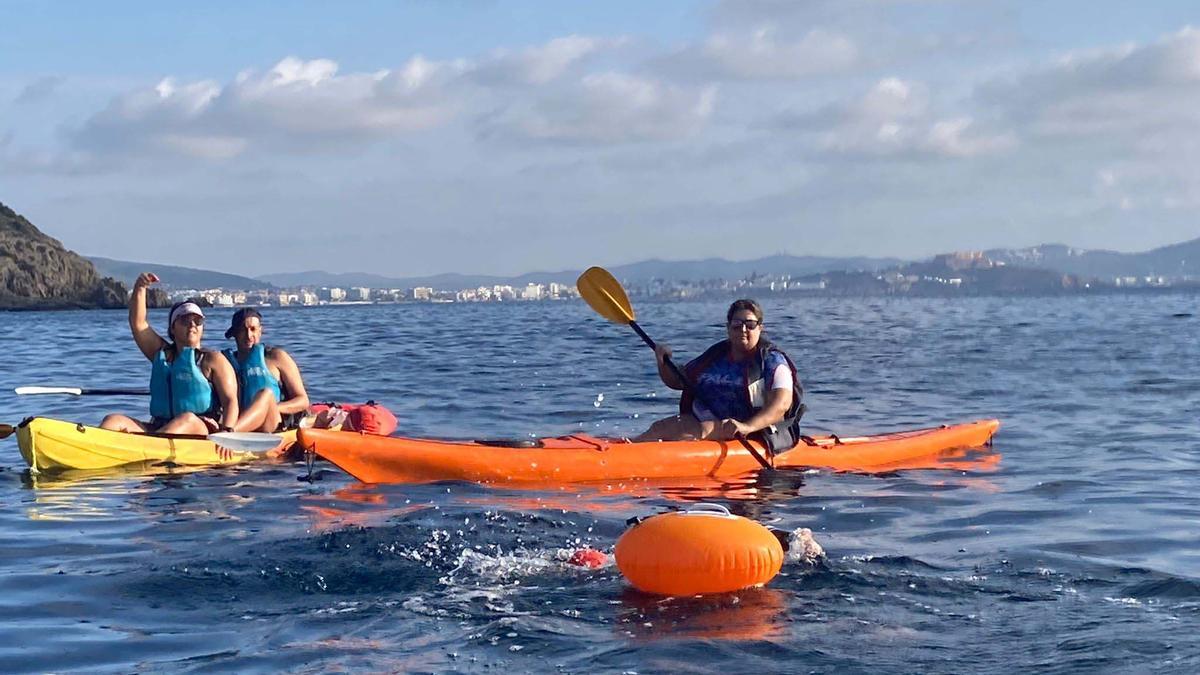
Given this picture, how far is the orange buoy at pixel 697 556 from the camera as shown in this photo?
16.6 feet

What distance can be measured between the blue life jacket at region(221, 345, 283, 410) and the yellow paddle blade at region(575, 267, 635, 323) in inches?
104

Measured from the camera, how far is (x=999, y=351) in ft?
73.2

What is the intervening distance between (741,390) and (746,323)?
524 millimetres

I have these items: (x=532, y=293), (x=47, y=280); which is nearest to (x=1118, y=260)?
(x=532, y=293)

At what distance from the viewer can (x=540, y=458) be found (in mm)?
8367

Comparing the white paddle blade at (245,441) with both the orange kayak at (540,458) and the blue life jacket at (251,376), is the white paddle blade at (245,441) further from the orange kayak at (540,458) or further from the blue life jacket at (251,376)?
the blue life jacket at (251,376)

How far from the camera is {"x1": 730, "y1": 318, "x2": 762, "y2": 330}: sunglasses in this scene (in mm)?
8719

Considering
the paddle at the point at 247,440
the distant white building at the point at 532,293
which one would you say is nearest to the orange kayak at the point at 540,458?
the paddle at the point at 247,440

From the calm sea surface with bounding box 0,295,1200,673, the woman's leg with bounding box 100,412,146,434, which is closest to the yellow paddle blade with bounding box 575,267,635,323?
the calm sea surface with bounding box 0,295,1200,673

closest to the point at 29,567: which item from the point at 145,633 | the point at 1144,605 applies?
the point at 145,633

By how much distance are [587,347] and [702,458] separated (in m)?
15.6

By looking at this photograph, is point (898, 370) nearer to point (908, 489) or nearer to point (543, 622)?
point (908, 489)

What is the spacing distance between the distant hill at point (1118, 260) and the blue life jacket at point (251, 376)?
159 metres

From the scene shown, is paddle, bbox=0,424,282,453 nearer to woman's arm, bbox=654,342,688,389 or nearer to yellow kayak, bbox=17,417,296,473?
yellow kayak, bbox=17,417,296,473
